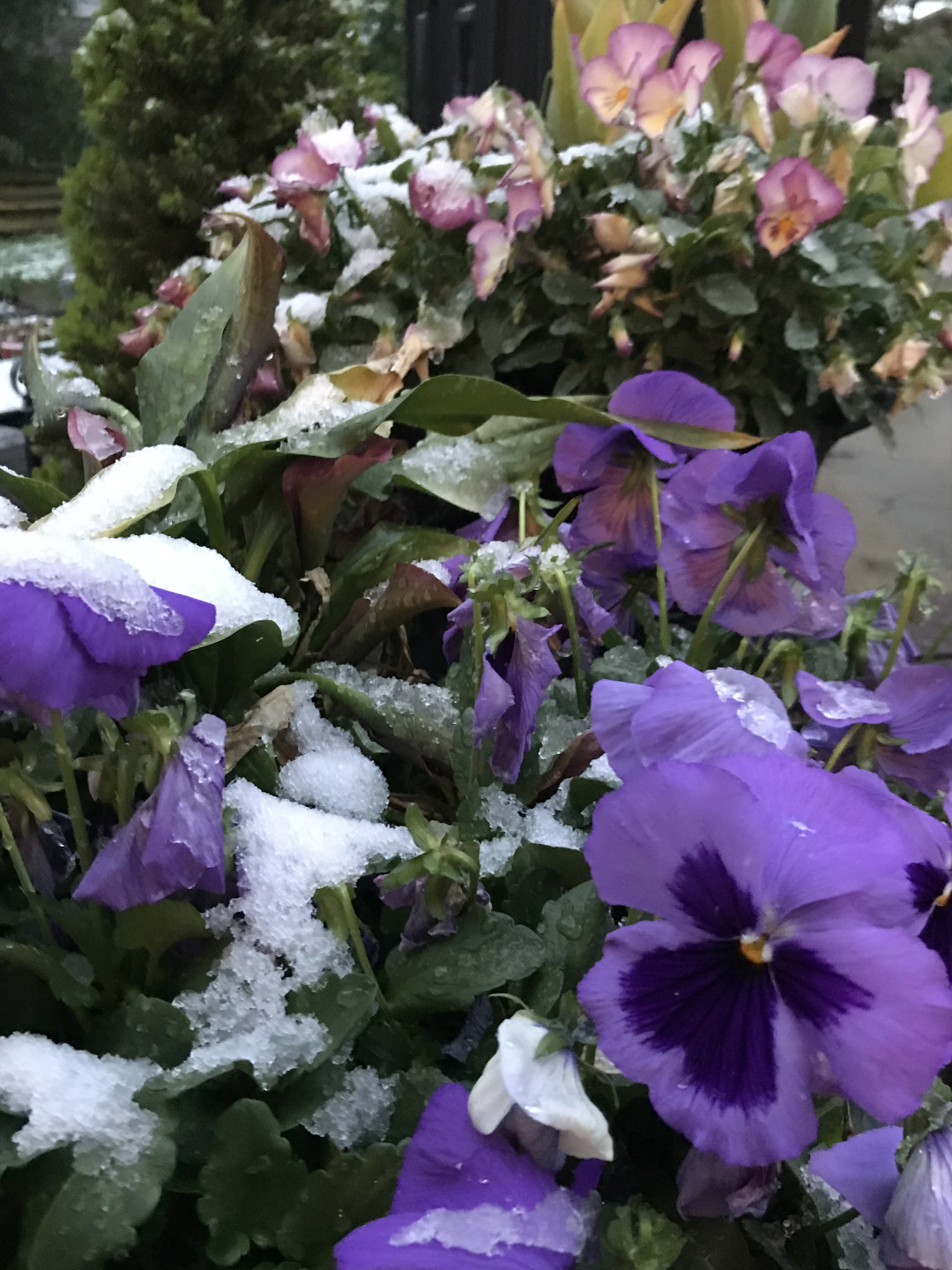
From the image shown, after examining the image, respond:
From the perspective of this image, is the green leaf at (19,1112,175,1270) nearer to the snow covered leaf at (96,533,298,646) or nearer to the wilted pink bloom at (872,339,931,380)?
the snow covered leaf at (96,533,298,646)

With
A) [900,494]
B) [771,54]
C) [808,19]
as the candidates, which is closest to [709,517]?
[771,54]

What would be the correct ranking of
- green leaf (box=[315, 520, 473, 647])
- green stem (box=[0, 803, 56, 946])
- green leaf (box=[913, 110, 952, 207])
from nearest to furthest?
green stem (box=[0, 803, 56, 946]), green leaf (box=[315, 520, 473, 647]), green leaf (box=[913, 110, 952, 207])

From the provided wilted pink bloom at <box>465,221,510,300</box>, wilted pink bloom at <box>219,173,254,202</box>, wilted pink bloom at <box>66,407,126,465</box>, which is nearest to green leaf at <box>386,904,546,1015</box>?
wilted pink bloom at <box>66,407,126,465</box>

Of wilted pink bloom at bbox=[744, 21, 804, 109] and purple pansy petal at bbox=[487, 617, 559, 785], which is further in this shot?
wilted pink bloom at bbox=[744, 21, 804, 109]

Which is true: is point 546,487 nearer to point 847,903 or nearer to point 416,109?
point 847,903

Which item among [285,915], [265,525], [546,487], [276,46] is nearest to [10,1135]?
[285,915]

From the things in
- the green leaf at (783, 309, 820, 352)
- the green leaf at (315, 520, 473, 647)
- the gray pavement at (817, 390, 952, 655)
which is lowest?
the gray pavement at (817, 390, 952, 655)

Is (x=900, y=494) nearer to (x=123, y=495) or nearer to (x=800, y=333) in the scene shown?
(x=800, y=333)
